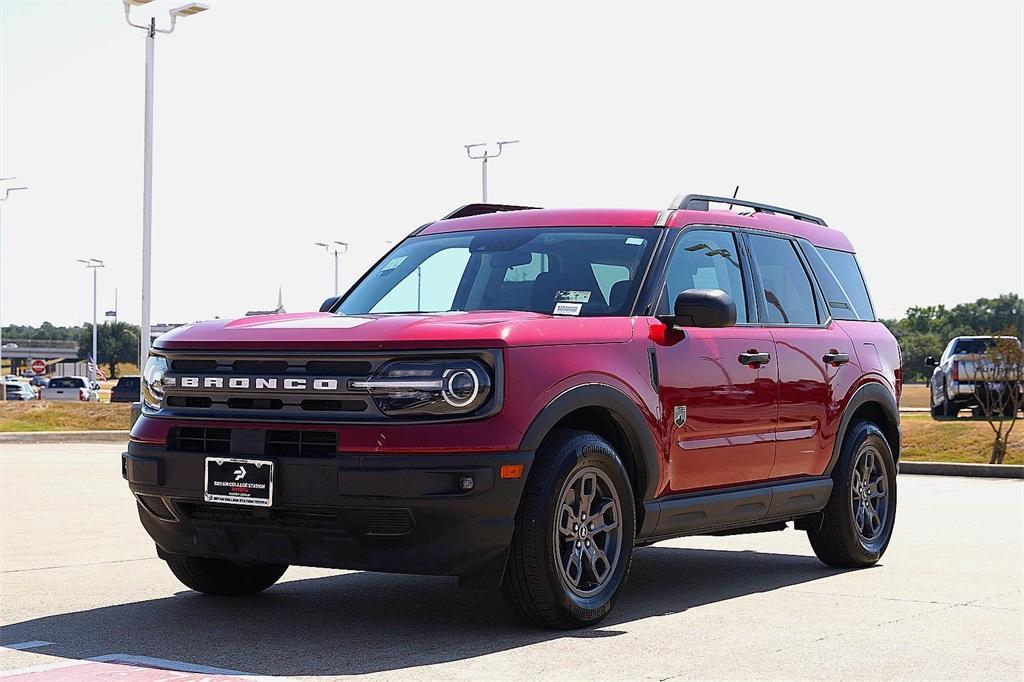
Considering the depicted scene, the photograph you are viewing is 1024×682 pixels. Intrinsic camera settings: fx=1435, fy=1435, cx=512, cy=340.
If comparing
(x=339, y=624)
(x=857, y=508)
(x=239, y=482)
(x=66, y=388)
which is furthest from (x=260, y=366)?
(x=66, y=388)

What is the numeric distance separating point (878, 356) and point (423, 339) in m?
4.33

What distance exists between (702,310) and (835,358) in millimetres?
1986

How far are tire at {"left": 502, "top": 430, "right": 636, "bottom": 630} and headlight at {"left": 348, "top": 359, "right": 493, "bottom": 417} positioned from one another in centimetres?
51

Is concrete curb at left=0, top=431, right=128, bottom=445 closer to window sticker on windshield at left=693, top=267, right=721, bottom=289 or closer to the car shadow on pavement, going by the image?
the car shadow on pavement

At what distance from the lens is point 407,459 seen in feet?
19.7

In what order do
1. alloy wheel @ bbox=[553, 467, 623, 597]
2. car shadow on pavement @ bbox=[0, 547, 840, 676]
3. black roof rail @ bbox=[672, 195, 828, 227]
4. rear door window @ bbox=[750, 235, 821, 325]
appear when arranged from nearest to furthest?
1. car shadow on pavement @ bbox=[0, 547, 840, 676]
2. alloy wheel @ bbox=[553, 467, 623, 597]
3. black roof rail @ bbox=[672, 195, 828, 227]
4. rear door window @ bbox=[750, 235, 821, 325]

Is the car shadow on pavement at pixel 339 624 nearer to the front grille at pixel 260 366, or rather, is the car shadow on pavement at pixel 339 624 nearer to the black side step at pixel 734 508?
the black side step at pixel 734 508

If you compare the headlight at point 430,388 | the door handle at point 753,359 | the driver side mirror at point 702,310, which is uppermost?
the driver side mirror at point 702,310

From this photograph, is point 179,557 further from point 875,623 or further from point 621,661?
point 875,623

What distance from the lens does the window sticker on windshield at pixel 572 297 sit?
23.4 ft

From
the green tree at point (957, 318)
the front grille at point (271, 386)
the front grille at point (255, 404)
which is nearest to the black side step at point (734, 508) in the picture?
the front grille at point (271, 386)

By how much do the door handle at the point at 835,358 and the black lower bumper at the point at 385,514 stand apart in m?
3.07

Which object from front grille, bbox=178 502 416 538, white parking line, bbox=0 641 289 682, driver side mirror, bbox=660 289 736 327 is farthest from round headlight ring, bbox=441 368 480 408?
driver side mirror, bbox=660 289 736 327

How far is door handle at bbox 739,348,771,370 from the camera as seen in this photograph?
25.4 feet
